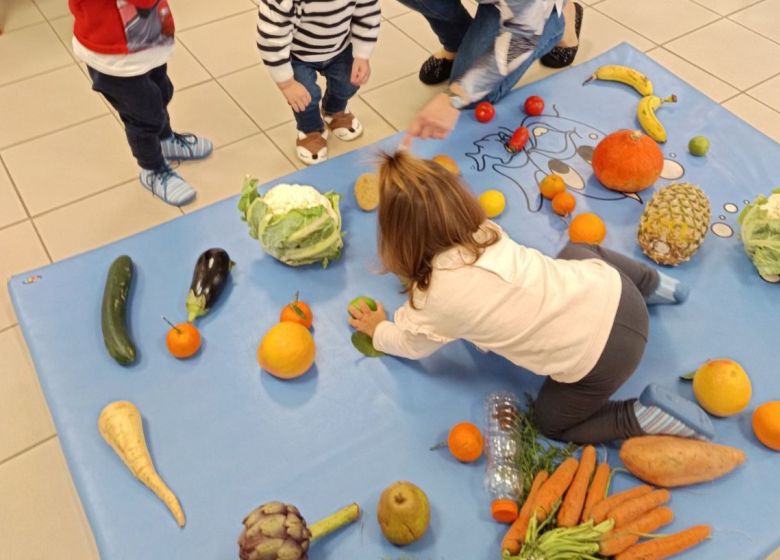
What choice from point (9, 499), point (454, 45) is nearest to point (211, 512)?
point (9, 499)

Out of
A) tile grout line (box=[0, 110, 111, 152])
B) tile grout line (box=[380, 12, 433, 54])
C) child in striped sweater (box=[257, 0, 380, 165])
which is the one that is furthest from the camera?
tile grout line (box=[380, 12, 433, 54])

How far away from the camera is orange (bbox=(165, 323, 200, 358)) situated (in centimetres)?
135

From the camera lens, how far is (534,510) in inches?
43.8

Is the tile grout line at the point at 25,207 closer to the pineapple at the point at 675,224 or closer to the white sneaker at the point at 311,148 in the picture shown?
the white sneaker at the point at 311,148

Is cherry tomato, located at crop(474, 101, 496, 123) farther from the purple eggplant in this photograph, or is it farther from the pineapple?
the purple eggplant

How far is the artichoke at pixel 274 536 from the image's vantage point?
1.02 metres

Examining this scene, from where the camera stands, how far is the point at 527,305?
1089 millimetres

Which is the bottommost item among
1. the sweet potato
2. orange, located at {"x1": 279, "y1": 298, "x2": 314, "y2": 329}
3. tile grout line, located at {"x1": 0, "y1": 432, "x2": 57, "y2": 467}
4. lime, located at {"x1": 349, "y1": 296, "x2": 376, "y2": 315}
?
tile grout line, located at {"x1": 0, "y1": 432, "x2": 57, "y2": 467}

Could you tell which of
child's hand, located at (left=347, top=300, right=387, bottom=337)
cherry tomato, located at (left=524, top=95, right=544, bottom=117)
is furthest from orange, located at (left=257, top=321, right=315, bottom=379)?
cherry tomato, located at (left=524, top=95, right=544, bottom=117)

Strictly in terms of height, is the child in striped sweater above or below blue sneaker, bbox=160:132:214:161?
above

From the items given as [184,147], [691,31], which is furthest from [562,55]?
[184,147]

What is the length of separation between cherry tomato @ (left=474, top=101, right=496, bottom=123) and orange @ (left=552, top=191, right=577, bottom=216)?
400 mm

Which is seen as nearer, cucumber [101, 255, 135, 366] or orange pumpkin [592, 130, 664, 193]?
cucumber [101, 255, 135, 366]

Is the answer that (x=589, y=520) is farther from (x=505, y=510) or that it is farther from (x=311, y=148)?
(x=311, y=148)
